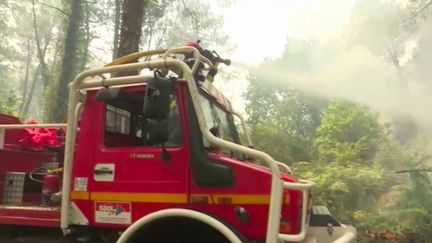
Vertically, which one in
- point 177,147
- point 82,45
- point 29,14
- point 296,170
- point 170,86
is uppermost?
point 29,14

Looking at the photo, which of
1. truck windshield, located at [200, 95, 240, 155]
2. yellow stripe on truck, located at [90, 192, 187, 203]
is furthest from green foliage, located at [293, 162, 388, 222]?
yellow stripe on truck, located at [90, 192, 187, 203]

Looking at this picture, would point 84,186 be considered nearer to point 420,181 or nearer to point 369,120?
point 420,181

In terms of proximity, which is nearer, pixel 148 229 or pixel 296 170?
pixel 148 229

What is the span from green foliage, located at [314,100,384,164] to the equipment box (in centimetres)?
1039

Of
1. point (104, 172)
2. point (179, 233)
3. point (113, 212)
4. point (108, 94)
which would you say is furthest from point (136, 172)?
point (108, 94)

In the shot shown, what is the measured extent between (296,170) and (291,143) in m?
2.93

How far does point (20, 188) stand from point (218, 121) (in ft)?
7.71

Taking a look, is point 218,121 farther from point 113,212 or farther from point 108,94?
point 113,212

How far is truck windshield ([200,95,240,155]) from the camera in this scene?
15.0ft

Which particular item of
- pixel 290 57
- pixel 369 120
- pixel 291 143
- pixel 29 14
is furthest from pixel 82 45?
pixel 29 14

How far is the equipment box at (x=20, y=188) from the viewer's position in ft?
17.0

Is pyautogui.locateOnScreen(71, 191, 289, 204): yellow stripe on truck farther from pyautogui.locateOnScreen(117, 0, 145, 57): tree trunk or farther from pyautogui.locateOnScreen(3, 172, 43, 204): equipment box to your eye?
pyautogui.locateOnScreen(117, 0, 145, 57): tree trunk

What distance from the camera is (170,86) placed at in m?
3.91

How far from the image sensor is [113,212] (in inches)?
166
